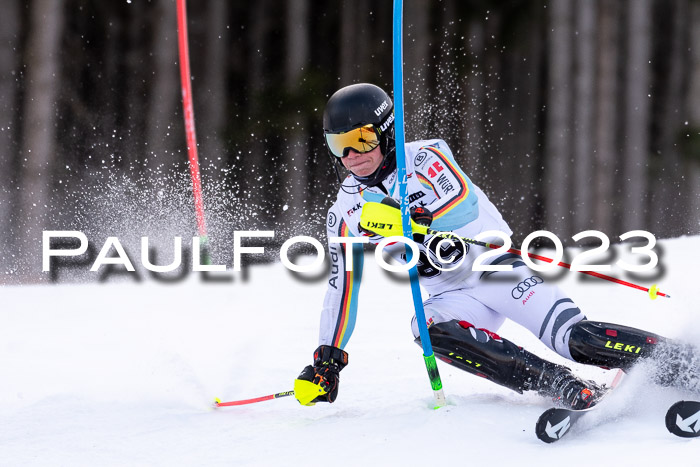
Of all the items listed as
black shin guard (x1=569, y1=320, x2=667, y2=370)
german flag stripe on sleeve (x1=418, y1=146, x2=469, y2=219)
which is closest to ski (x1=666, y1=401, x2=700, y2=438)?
black shin guard (x1=569, y1=320, x2=667, y2=370)

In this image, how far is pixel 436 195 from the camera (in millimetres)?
3232

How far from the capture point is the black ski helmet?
10.7ft

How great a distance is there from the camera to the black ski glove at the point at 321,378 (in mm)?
3359

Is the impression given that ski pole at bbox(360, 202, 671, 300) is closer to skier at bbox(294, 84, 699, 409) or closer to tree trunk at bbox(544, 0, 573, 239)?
skier at bbox(294, 84, 699, 409)

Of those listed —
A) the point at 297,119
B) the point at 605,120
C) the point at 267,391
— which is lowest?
the point at 267,391

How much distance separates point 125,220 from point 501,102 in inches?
426

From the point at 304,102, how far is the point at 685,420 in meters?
12.9

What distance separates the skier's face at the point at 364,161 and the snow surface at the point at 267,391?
957mm

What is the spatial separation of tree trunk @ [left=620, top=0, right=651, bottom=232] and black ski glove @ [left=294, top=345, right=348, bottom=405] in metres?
17.7

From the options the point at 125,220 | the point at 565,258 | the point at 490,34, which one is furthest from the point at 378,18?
the point at 565,258

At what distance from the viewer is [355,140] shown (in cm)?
328

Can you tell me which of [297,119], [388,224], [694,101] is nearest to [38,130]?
[297,119]

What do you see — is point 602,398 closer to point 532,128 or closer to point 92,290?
point 92,290

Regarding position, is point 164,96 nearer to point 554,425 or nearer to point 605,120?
point 605,120
